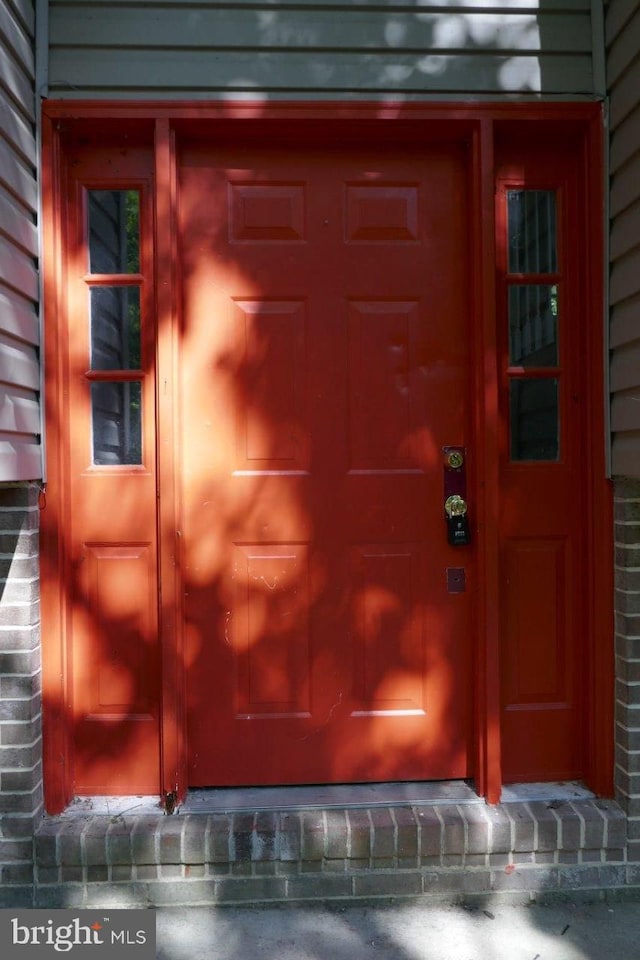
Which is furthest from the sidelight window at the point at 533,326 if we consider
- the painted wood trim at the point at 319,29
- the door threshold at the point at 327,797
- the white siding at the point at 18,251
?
the white siding at the point at 18,251

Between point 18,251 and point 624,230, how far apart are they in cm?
209

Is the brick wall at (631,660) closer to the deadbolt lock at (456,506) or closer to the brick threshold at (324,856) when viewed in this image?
the brick threshold at (324,856)

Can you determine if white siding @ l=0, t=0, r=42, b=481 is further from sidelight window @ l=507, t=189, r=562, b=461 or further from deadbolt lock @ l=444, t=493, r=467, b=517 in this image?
sidelight window @ l=507, t=189, r=562, b=461

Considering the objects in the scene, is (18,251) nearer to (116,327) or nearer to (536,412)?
(116,327)

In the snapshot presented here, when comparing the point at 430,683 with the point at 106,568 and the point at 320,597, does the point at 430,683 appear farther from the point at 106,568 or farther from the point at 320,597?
the point at 106,568

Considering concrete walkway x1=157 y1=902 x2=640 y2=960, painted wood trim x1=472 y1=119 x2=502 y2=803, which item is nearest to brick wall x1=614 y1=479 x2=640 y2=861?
concrete walkway x1=157 y1=902 x2=640 y2=960

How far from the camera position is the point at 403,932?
2.49 metres

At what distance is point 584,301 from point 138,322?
66.4 inches

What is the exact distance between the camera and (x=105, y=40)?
106 inches

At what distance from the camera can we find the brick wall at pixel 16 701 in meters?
2.61

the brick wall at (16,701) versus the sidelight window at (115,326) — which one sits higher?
the sidelight window at (115,326)

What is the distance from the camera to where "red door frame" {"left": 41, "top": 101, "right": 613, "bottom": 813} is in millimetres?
2725

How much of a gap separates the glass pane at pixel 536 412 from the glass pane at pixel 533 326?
0.28ft

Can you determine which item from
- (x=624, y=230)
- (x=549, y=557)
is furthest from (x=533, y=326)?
(x=549, y=557)
